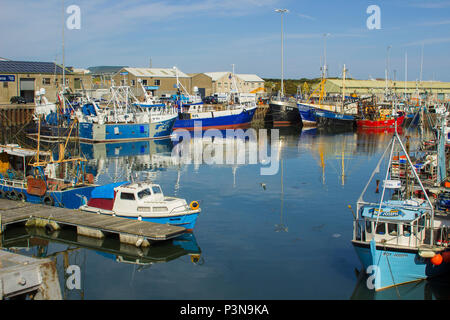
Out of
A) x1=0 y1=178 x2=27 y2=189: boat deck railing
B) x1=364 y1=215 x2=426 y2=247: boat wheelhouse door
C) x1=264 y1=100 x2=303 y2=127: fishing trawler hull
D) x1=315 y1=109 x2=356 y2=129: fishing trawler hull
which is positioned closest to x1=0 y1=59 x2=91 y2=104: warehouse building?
x1=264 y1=100 x2=303 y2=127: fishing trawler hull

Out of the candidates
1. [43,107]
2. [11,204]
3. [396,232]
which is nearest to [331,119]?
[43,107]

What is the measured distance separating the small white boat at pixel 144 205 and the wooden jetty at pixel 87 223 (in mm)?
388

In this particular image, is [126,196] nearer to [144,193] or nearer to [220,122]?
[144,193]

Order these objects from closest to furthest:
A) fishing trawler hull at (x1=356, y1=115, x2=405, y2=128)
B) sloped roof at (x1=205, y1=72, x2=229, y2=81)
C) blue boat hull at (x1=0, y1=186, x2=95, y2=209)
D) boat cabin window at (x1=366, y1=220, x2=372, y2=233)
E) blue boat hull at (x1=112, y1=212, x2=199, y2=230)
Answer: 1. boat cabin window at (x1=366, y1=220, x2=372, y2=233)
2. blue boat hull at (x1=112, y1=212, x2=199, y2=230)
3. blue boat hull at (x1=0, y1=186, x2=95, y2=209)
4. fishing trawler hull at (x1=356, y1=115, x2=405, y2=128)
5. sloped roof at (x1=205, y1=72, x2=229, y2=81)

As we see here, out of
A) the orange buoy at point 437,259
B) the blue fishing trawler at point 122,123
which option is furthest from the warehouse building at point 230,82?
the orange buoy at point 437,259

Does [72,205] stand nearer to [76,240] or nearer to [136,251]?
[76,240]

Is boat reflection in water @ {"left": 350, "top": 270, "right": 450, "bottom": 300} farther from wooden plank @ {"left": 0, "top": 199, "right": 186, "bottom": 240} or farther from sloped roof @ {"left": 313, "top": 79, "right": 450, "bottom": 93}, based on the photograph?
sloped roof @ {"left": 313, "top": 79, "right": 450, "bottom": 93}

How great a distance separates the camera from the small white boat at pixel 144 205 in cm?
1977

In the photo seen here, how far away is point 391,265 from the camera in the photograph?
1446 cm

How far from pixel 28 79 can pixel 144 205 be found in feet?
208

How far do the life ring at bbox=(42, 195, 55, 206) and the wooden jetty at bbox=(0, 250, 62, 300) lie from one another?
11.7 meters

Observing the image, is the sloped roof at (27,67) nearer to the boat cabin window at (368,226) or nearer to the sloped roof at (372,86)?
the sloped roof at (372,86)

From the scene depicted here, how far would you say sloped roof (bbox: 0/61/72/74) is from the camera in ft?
240
